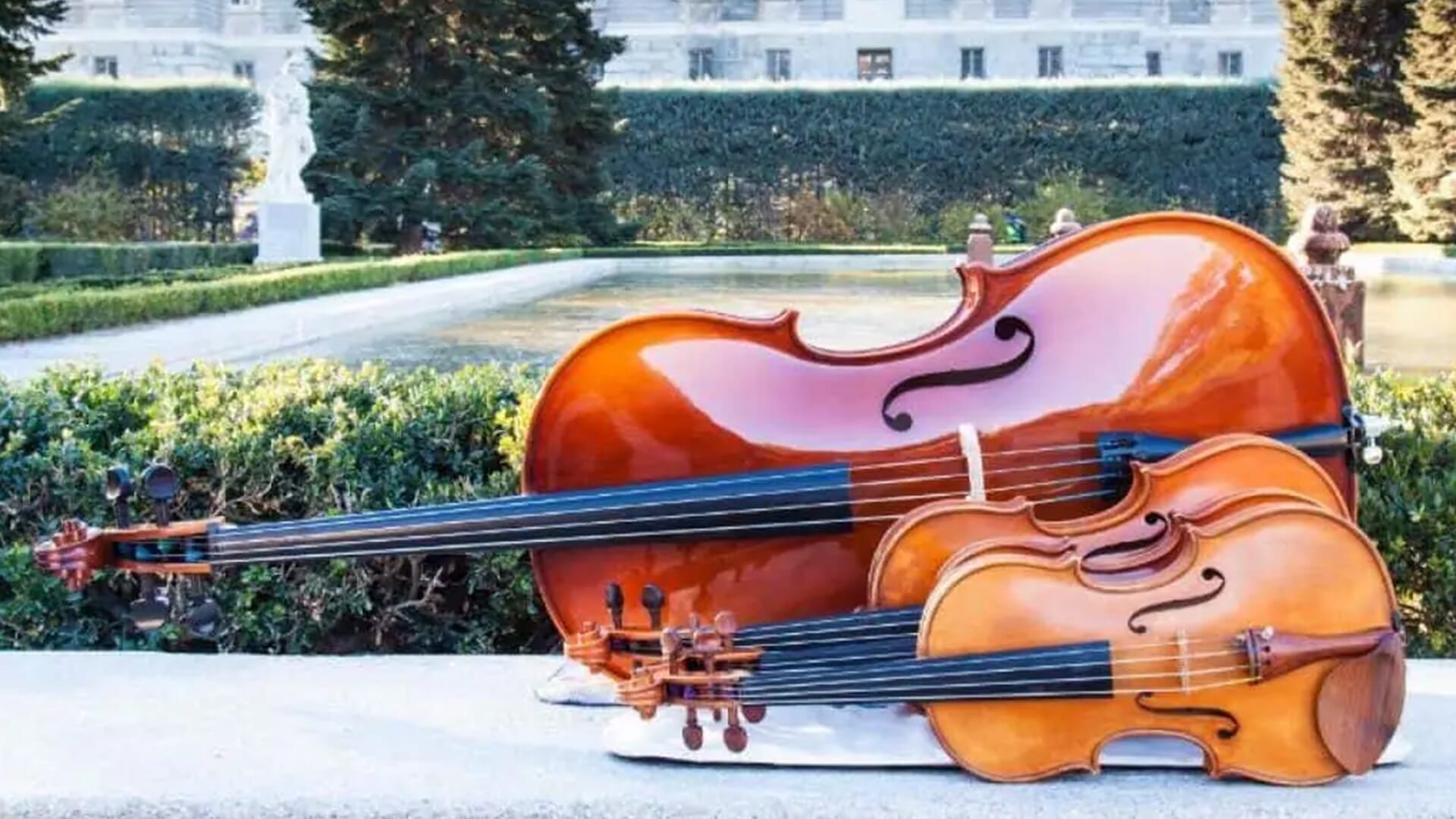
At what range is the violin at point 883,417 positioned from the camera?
2244 mm

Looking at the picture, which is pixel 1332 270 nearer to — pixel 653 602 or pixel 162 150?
pixel 653 602

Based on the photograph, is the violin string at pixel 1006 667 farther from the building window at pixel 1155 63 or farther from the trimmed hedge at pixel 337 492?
the building window at pixel 1155 63

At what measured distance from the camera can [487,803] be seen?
200cm

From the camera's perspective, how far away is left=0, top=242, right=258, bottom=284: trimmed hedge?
650 inches

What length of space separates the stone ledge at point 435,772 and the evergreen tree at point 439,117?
19.4 meters

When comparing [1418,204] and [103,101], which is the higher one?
[103,101]

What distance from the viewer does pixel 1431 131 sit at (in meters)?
24.6

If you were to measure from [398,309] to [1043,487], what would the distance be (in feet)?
36.6

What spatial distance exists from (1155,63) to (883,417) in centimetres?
4336

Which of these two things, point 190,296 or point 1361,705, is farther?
point 190,296

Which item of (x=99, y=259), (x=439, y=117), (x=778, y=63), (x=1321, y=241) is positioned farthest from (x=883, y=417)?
(x=778, y=63)

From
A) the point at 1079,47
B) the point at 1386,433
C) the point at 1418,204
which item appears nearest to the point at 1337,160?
the point at 1418,204

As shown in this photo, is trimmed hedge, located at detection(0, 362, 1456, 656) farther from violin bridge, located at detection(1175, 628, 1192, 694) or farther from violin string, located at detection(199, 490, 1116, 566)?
violin bridge, located at detection(1175, 628, 1192, 694)

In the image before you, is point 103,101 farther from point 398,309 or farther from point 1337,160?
point 1337,160
